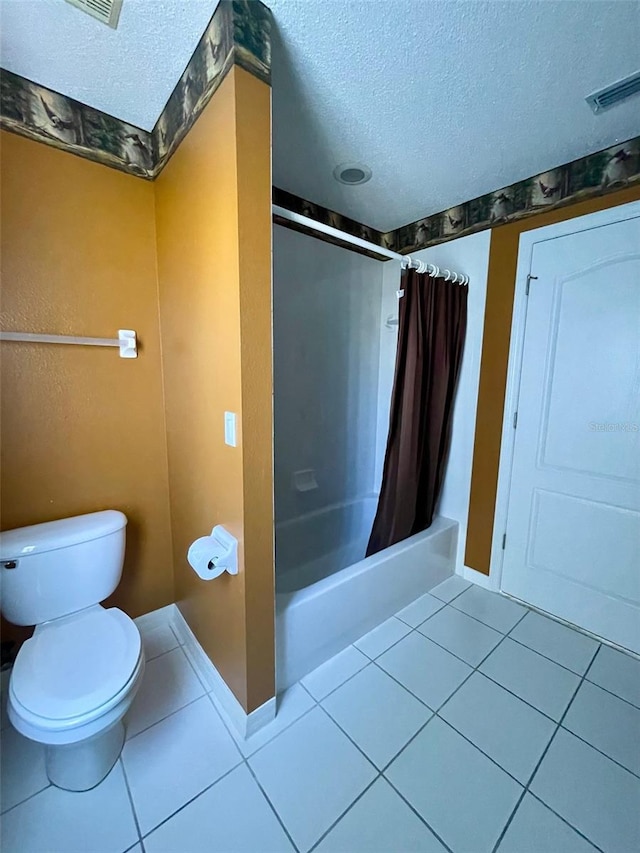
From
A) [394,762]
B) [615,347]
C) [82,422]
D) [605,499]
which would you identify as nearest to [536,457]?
[605,499]

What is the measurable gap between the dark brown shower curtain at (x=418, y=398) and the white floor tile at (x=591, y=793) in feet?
3.44

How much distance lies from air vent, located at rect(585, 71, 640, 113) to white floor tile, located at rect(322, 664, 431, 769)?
8.03 feet

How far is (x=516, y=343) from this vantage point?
1.97m

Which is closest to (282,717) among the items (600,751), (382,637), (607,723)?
(382,637)

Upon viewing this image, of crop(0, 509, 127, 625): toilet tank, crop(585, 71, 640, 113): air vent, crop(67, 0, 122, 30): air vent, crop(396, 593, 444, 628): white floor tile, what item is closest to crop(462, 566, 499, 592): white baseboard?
crop(396, 593, 444, 628): white floor tile

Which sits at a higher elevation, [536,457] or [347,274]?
[347,274]

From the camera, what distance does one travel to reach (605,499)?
5.72ft

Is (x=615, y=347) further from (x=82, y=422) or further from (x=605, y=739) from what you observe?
(x=82, y=422)

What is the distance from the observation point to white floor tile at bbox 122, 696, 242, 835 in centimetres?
111

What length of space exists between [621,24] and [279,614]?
7.48 feet

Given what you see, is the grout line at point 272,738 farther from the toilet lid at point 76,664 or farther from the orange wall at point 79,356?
the orange wall at point 79,356

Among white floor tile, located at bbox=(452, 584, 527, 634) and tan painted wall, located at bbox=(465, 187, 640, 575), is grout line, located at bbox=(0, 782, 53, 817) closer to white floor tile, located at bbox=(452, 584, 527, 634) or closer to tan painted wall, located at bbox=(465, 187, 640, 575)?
white floor tile, located at bbox=(452, 584, 527, 634)

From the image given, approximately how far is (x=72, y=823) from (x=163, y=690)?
46cm

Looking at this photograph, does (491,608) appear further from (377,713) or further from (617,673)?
(377,713)
